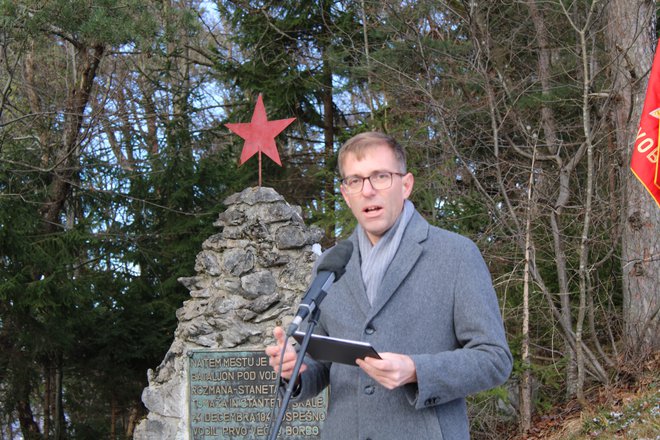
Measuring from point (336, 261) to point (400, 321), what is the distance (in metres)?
0.27

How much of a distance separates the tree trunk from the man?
607cm

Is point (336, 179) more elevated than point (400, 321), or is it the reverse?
point (336, 179)

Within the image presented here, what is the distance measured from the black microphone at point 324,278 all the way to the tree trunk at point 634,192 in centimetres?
629

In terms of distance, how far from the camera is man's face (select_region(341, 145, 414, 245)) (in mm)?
2309

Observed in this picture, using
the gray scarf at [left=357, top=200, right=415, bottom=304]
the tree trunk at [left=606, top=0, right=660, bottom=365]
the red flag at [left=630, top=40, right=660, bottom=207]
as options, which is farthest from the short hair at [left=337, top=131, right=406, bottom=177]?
the tree trunk at [left=606, top=0, right=660, bottom=365]

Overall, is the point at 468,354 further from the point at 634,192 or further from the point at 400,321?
the point at 634,192

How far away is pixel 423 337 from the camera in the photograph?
2188mm

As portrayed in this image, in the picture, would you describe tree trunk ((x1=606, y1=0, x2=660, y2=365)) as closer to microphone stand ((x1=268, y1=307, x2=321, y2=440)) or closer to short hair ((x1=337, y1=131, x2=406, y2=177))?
short hair ((x1=337, y1=131, x2=406, y2=177))

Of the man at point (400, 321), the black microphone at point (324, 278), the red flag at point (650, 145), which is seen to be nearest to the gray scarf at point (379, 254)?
the man at point (400, 321)

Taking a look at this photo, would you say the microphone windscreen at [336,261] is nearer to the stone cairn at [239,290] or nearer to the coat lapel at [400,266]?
the coat lapel at [400,266]

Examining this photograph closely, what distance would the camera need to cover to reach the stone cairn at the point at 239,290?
5324 mm

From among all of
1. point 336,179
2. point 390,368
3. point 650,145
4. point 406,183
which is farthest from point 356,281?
point 336,179

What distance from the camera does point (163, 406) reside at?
5348 mm

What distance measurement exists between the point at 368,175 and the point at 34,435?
34.4 ft
